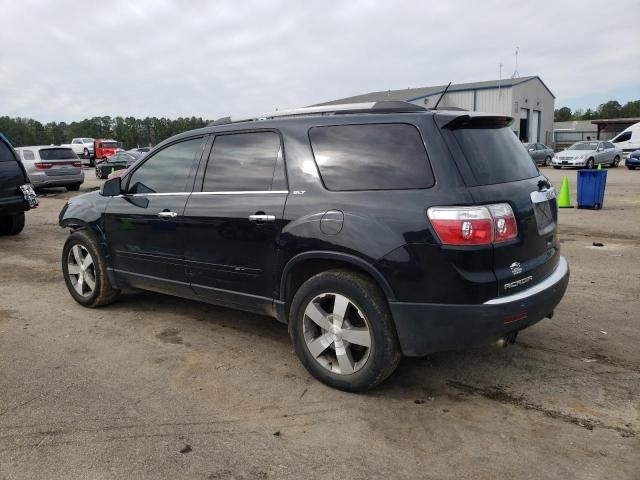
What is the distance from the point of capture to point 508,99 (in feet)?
163

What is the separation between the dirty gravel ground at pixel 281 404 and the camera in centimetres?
272

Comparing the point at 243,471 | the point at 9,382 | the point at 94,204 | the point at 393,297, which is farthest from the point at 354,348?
the point at 94,204

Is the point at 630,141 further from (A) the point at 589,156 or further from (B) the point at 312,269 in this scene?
(B) the point at 312,269

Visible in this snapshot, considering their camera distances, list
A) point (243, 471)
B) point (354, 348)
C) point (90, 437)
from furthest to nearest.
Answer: point (354, 348)
point (90, 437)
point (243, 471)

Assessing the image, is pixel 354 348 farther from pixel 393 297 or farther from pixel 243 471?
pixel 243 471

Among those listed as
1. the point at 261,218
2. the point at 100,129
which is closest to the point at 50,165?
the point at 261,218

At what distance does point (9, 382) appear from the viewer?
369cm

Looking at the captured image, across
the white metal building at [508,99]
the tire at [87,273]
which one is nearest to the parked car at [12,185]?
the tire at [87,273]

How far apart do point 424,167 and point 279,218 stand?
105 cm

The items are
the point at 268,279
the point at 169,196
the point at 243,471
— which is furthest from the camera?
the point at 169,196

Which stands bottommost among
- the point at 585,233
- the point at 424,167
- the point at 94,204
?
the point at 585,233

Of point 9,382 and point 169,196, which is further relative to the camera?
point 169,196

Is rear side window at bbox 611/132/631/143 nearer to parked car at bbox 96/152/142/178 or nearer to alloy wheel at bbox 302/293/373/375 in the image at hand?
parked car at bbox 96/152/142/178

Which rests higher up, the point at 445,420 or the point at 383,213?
the point at 383,213
